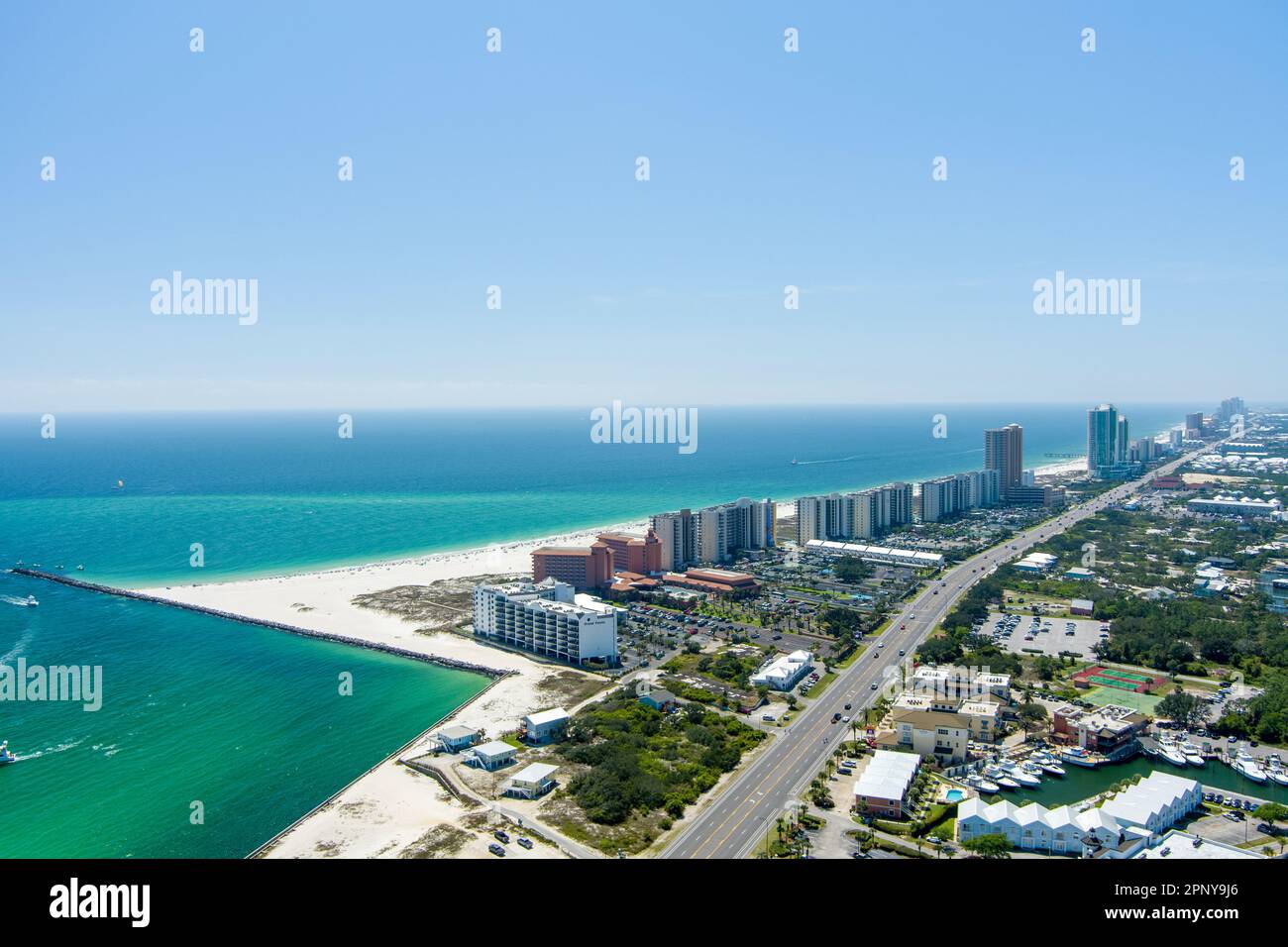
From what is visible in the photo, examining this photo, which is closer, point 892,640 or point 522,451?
point 892,640

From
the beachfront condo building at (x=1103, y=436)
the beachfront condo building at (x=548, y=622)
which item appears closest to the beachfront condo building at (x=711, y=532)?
the beachfront condo building at (x=548, y=622)

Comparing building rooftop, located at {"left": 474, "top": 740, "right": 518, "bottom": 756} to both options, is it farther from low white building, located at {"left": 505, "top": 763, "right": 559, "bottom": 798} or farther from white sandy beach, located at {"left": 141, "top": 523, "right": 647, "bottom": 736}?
white sandy beach, located at {"left": 141, "top": 523, "right": 647, "bottom": 736}

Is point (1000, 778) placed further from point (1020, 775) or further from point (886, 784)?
point (886, 784)

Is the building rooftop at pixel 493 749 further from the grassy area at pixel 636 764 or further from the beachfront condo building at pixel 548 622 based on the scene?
the beachfront condo building at pixel 548 622

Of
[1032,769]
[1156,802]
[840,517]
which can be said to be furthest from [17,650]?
[840,517]
